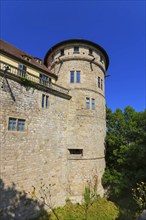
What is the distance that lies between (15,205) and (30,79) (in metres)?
10.8

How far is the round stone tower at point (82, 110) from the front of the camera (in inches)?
589

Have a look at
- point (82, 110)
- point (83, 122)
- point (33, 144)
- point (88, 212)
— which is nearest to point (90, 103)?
point (82, 110)

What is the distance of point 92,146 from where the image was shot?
15695 millimetres

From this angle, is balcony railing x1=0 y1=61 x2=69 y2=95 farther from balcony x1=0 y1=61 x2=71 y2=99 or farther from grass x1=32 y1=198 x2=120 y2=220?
grass x1=32 y1=198 x2=120 y2=220

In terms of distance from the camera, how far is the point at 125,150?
16141mm

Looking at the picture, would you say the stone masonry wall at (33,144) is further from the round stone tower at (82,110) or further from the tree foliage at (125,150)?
the tree foliage at (125,150)

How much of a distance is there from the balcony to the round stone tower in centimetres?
154

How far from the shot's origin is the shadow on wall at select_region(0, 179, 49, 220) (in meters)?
10.0

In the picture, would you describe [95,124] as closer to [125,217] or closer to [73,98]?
[73,98]

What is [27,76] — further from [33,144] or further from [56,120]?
[33,144]

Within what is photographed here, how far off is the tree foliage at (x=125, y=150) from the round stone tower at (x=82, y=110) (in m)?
1.62

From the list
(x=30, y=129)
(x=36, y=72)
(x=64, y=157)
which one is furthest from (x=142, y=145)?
(x=36, y=72)

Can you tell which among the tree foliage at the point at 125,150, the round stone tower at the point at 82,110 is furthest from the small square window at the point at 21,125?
the tree foliage at the point at 125,150

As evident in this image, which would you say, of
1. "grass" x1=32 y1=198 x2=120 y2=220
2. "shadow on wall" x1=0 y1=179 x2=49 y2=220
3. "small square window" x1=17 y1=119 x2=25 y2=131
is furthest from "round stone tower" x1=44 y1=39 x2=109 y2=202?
"small square window" x1=17 y1=119 x2=25 y2=131
